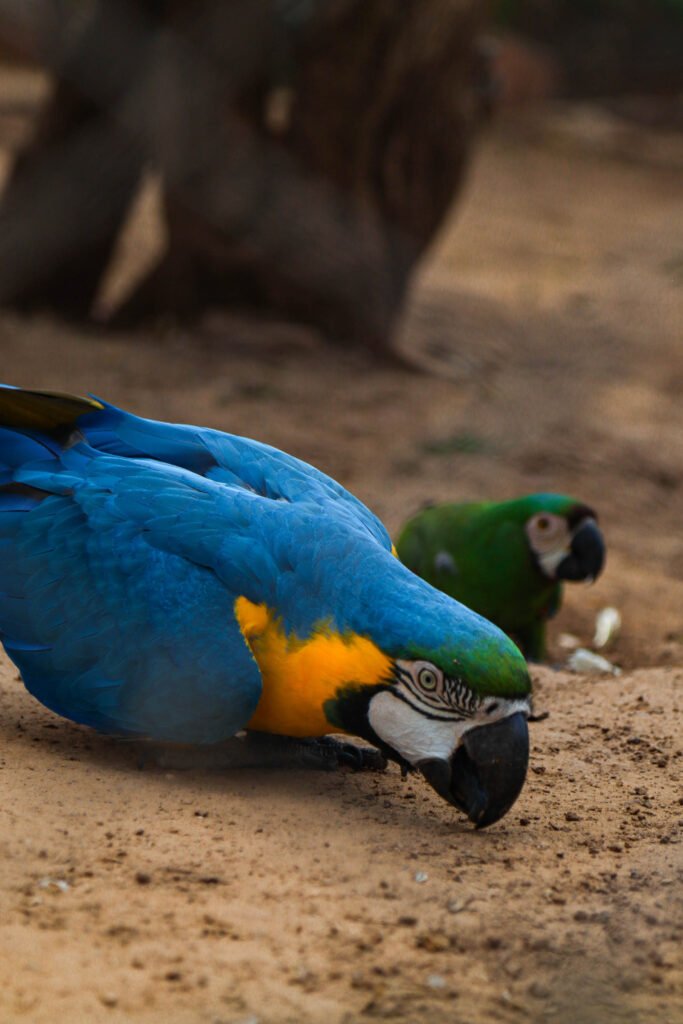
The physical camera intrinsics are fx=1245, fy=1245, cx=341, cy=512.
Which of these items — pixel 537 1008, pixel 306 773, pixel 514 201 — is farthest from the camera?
pixel 514 201

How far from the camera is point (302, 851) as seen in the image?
1855 mm

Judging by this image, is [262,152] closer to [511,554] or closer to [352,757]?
[511,554]

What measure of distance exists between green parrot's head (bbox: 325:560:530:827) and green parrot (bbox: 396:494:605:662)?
1223 mm

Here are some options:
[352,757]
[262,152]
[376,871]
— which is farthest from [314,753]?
[262,152]

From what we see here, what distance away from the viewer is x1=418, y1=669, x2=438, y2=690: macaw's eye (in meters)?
1.86

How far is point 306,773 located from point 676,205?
7.70 metres

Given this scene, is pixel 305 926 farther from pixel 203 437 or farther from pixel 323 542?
pixel 203 437

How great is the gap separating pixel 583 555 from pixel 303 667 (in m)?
1.34

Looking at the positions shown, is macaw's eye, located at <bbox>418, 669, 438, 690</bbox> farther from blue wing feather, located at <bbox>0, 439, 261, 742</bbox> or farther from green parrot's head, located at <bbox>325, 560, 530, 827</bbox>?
blue wing feather, located at <bbox>0, 439, 261, 742</bbox>

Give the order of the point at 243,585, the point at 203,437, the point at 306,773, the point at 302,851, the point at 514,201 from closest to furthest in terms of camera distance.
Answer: the point at 302,851, the point at 243,585, the point at 306,773, the point at 203,437, the point at 514,201

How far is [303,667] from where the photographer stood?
1.96m

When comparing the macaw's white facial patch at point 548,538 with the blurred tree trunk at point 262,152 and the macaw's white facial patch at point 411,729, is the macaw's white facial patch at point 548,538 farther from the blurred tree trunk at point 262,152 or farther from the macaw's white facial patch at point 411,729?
the blurred tree trunk at point 262,152

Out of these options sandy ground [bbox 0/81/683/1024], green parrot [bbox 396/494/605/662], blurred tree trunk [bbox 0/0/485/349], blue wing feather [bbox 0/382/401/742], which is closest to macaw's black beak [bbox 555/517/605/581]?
green parrot [bbox 396/494/605/662]

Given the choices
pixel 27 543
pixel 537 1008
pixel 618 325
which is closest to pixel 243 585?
pixel 27 543
